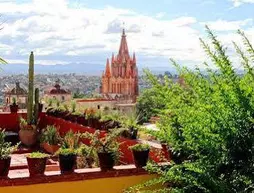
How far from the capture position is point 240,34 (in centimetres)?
339

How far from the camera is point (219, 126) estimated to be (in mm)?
3602

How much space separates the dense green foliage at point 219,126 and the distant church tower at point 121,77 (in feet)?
251

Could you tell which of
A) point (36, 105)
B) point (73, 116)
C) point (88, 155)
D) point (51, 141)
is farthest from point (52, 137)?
point (88, 155)

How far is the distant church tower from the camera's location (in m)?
81.8

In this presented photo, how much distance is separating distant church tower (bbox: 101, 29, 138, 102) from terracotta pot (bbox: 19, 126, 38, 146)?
7124 cm

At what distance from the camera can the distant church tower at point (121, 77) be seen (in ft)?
268

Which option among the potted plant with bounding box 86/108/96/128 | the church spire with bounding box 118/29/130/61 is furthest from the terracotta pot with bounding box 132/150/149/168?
the church spire with bounding box 118/29/130/61

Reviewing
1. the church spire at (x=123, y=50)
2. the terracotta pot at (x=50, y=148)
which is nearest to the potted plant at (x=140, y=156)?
the terracotta pot at (x=50, y=148)

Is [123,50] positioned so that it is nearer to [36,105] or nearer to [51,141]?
[36,105]

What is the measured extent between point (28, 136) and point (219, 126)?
5840 millimetres

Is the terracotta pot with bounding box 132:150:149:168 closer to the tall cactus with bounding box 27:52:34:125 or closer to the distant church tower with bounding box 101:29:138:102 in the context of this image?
the tall cactus with bounding box 27:52:34:125

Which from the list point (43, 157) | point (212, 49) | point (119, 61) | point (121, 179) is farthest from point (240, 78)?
point (119, 61)

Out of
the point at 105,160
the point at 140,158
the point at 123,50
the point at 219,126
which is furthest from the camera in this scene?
the point at 123,50

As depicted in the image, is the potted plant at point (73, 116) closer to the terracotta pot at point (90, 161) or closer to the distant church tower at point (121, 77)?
the terracotta pot at point (90, 161)
